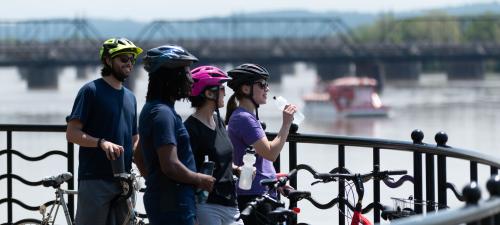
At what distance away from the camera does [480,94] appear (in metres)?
106

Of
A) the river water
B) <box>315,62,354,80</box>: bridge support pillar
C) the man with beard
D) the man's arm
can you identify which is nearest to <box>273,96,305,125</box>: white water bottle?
the man with beard

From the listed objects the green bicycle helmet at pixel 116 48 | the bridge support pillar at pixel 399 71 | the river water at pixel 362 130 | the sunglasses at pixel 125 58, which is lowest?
the river water at pixel 362 130

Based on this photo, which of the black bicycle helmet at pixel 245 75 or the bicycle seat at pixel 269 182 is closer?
the bicycle seat at pixel 269 182

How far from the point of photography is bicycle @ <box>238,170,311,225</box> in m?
5.00

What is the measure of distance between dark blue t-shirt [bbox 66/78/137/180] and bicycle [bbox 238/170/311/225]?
0.73m

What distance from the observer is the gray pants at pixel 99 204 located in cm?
577

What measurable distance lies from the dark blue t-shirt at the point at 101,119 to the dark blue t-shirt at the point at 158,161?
87 centimetres

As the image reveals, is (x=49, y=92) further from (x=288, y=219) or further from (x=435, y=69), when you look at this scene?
(x=288, y=219)

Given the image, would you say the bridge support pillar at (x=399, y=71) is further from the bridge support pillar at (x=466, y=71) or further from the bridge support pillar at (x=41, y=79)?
the bridge support pillar at (x=41, y=79)

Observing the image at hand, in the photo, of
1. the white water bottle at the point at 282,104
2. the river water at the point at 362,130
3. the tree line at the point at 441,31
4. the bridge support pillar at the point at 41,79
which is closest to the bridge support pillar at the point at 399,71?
the river water at the point at 362,130

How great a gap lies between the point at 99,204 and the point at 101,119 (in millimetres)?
394

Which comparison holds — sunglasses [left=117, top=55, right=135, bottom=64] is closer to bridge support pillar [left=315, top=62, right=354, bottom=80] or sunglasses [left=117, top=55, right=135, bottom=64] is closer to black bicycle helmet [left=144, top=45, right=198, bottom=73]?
black bicycle helmet [left=144, top=45, right=198, bottom=73]

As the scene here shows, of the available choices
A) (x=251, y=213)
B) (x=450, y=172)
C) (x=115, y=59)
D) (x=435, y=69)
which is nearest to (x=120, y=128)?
(x=115, y=59)

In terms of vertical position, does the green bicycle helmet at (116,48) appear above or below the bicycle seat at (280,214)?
above
